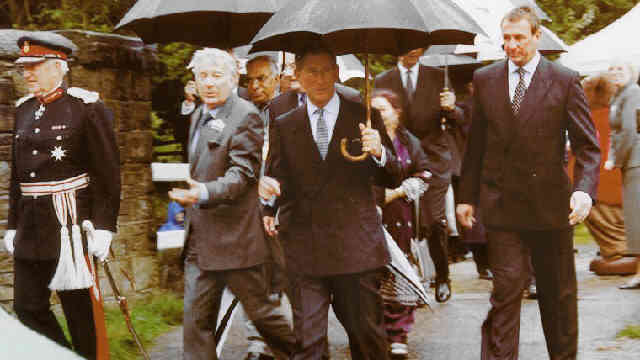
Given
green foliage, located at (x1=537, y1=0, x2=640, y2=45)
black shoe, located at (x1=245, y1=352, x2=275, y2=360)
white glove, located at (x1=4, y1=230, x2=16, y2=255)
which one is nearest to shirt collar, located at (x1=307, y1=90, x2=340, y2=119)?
white glove, located at (x1=4, y1=230, x2=16, y2=255)

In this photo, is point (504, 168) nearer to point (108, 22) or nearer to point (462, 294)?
point (462, 294)

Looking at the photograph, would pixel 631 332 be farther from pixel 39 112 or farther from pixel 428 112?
pixel 39 112

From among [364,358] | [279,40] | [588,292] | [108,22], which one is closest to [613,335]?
[588,292]

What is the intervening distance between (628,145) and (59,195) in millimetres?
6064

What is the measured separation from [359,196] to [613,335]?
328 centimetres

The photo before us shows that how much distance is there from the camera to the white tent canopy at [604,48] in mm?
14008

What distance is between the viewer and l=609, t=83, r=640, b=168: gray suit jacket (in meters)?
10.3

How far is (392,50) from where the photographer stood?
6.44m

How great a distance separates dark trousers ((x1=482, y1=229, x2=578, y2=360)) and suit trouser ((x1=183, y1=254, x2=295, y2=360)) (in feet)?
4.39

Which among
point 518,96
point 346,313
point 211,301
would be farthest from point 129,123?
point 518,96

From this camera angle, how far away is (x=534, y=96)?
6.05 meters

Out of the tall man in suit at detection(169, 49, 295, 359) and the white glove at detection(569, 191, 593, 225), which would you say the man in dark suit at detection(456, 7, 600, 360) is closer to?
the white glove at detection(569, 191, 593, 225)

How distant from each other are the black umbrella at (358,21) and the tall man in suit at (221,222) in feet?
1.16

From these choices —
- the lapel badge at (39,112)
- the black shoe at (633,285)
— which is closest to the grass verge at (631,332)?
the black shoe at (633,285)
